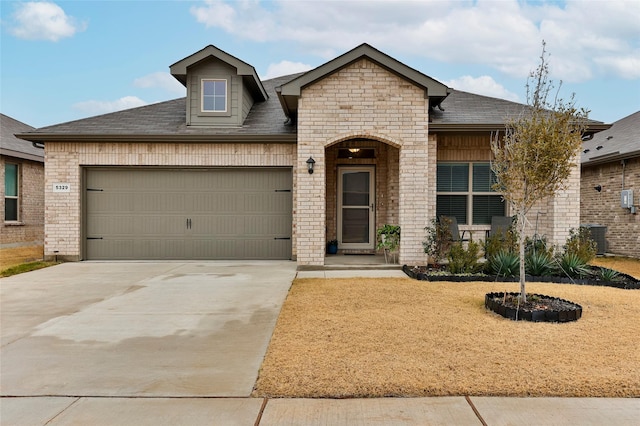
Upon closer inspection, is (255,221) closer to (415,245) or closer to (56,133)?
(415,245)

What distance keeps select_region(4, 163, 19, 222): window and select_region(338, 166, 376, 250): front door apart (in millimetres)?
11459

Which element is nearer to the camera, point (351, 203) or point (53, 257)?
point (53, 257)

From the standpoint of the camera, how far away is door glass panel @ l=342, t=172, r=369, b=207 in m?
11.9

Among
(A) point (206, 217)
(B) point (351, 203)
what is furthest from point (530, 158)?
(A) point (206, 217)

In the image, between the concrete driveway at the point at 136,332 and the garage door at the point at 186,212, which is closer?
the concrete driveway at the point at 136,332

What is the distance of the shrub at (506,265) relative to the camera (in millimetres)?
8273

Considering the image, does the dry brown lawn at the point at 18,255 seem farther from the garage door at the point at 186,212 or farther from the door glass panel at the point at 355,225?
the door glass panel at the point at 355,225

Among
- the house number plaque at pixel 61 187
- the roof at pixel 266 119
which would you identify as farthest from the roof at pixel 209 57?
the house number plaque at pixel 61 187

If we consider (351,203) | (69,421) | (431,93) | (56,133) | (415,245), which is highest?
(431,93)

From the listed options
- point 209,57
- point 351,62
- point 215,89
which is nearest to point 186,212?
point 215,89

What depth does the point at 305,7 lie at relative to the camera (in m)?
14.5

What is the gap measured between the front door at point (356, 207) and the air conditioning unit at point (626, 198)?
7.85 meters

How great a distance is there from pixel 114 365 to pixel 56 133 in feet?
30.1

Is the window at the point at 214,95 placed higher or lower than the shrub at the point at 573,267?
higher
